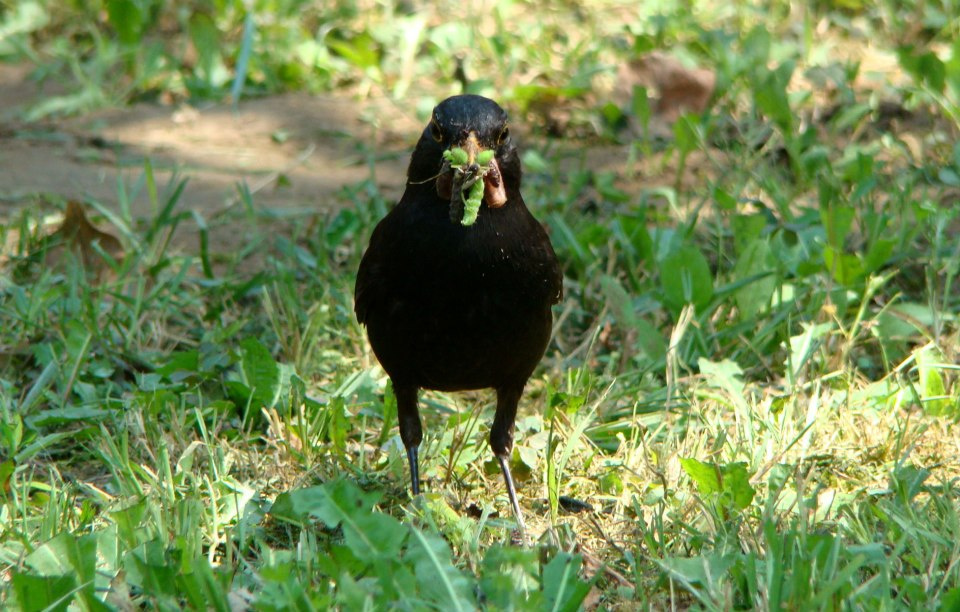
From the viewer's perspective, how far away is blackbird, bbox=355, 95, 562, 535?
3.56 metres

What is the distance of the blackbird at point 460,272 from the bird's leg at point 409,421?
0.16 feet

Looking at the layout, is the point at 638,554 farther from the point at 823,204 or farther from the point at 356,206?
the point at 356,206

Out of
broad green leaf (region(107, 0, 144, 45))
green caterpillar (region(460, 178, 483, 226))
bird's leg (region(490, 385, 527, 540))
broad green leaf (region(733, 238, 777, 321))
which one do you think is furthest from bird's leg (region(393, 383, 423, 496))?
broad green leaf (region(107, 0, 144, 45))

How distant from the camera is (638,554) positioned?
10.8 feet

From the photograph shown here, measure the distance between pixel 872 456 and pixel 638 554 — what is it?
1060 millimetres

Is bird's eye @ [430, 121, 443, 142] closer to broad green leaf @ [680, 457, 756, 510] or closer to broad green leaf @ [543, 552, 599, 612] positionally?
broad green leaf @ [680, 457, 756, 510]

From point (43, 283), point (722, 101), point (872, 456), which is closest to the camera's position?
point (872, 456)

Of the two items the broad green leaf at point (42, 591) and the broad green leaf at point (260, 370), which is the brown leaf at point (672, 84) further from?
the broad green leaf at point (42, 591)

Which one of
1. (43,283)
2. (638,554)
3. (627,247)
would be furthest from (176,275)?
(638,554)

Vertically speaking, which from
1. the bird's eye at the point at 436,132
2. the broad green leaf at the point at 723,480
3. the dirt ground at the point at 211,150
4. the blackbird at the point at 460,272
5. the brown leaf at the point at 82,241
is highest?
the bird's eye at the point at 436,132

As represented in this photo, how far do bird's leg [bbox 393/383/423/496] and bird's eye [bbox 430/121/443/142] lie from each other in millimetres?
770

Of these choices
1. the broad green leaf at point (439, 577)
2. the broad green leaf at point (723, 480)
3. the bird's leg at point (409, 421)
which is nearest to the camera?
the broad green leaf at point (439, 577)

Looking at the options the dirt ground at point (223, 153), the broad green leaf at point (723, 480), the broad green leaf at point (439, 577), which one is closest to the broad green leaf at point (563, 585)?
the broad green leaf at point (439, 577)

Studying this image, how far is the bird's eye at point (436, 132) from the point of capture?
3.67 meters
